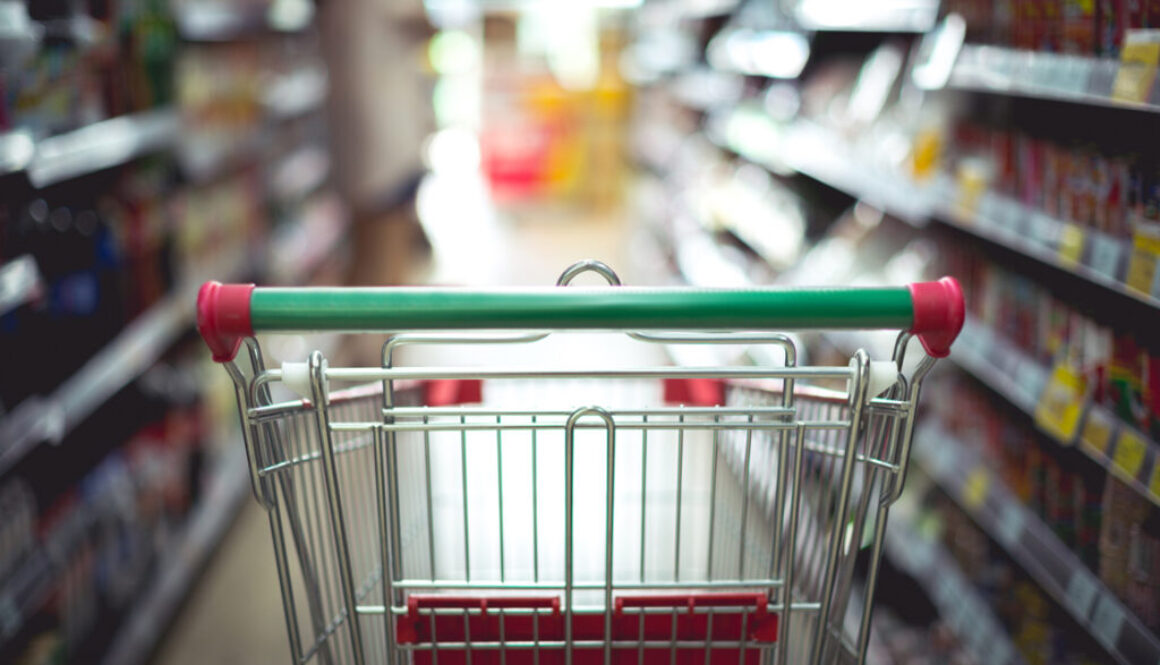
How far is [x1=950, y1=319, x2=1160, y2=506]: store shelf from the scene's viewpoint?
141cm

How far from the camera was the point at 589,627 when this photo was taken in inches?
47.7

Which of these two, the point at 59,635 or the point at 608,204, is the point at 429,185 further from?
the point at 59,635

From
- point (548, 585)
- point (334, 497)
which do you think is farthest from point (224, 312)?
point (548, 585)

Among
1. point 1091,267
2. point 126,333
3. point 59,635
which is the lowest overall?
point 59,635

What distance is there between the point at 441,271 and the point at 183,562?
12.8 feet

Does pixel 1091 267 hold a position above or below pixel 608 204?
above

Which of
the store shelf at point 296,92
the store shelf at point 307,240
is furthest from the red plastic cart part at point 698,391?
the store shelf at point 296,92

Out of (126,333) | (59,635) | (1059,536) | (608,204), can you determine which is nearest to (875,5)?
(1059,536)

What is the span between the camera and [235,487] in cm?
328

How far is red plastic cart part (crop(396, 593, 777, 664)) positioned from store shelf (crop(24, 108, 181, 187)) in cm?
135

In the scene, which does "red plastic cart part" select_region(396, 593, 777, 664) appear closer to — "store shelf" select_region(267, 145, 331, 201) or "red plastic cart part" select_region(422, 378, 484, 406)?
"red plastic cart part" select_region(422, 378, 484, 406)

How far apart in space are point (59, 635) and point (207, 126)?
1.76 m

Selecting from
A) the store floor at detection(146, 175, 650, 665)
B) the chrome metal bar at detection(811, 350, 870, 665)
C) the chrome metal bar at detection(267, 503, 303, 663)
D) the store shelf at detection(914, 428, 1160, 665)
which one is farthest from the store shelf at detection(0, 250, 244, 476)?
the store shelf at detection(914, 428, 1160, 665)

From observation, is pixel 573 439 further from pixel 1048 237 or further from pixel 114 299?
Result: pixel 114 299
